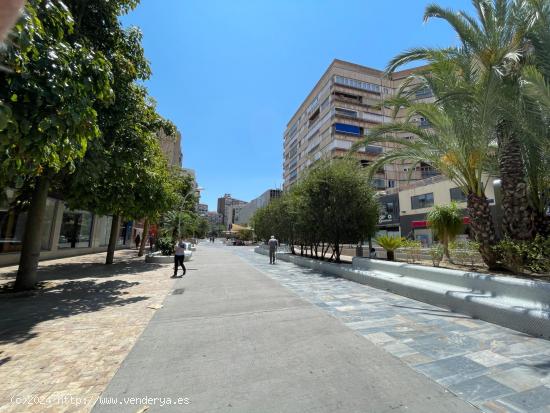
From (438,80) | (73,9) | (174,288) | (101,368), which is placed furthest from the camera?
(174,288)

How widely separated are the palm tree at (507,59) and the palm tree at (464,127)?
1.13 ft

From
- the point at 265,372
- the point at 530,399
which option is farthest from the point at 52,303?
the point at 530,399

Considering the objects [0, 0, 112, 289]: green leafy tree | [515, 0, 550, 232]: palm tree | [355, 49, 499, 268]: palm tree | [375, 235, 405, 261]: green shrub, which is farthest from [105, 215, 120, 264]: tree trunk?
[515, 0, 550, 232]: palm tree

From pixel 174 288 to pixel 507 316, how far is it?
8.59m

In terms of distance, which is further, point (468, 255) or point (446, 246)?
point (446, 246)

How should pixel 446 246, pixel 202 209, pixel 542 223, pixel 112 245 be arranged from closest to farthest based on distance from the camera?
1. pixel 542 223
2. pixel 446 246
3. pixel 112 245
4. pixel 202 209

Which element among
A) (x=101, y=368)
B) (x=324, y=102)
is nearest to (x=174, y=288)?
(x=101, y=368)

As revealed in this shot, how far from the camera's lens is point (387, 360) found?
3.81 metres

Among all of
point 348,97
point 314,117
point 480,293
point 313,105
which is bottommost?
point 480,293

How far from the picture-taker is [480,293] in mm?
6156

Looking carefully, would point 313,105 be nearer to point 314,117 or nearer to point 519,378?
point 314,117

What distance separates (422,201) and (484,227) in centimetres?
2896

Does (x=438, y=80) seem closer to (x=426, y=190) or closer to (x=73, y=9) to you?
(x=73, y=9)

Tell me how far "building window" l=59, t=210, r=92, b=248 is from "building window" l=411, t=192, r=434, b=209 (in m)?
34.0
